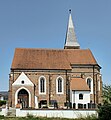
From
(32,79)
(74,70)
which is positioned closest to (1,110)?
(32,79)

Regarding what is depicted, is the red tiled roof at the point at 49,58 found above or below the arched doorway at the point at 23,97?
above

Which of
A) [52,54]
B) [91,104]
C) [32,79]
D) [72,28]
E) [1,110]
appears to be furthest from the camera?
[72,28]

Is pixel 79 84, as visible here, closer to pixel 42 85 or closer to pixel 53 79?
pixel 53 79

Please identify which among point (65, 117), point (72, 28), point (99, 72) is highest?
point (72, 28)

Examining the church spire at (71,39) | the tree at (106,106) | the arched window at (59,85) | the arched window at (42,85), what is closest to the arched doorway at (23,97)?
the arched window at (42,85)

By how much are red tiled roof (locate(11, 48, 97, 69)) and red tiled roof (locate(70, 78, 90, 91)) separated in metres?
3.18

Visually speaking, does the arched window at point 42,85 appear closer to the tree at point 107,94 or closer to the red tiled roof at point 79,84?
the red tiled roof at point 79,84

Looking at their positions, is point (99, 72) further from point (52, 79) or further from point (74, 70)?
point (52, 79)

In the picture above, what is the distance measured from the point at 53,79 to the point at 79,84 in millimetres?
5491

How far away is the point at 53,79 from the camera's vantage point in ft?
199

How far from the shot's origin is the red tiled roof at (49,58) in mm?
60844

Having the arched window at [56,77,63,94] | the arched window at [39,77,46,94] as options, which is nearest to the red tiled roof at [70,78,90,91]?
the arched window at [56,77,63,94]

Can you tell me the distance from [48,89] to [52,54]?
828 cm

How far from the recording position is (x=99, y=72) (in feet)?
212
